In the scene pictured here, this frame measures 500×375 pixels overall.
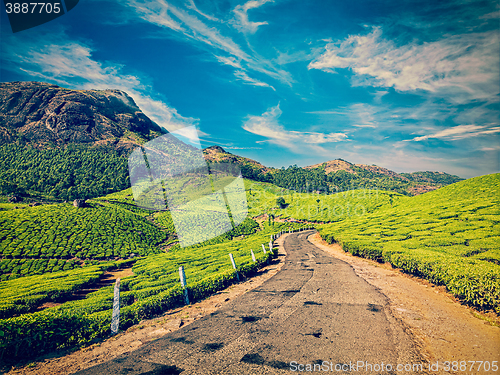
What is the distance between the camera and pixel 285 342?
5.85 metres

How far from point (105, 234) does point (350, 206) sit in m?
77.2

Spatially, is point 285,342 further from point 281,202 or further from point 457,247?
point 281,202

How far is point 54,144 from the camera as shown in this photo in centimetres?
18838

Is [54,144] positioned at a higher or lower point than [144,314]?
higher

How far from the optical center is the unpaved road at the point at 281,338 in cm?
508

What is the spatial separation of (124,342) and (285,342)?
205 inches

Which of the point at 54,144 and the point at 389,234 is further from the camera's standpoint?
the point at 54,144

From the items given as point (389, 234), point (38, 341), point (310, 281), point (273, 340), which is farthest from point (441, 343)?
point (389, 234)

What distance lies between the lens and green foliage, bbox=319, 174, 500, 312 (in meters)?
8.22

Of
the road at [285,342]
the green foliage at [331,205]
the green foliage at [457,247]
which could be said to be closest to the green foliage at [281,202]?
the green foliage at [331,205]

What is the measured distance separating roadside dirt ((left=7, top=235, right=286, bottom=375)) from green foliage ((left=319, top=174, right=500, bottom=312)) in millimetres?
10425

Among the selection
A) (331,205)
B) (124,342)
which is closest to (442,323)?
(124,342)

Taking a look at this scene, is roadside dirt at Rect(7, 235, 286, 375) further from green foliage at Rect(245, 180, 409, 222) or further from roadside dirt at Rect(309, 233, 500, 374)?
green foliage at Rect(245, 180, 409, 222)

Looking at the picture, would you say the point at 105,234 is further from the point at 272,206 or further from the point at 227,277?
the point at 272,206
